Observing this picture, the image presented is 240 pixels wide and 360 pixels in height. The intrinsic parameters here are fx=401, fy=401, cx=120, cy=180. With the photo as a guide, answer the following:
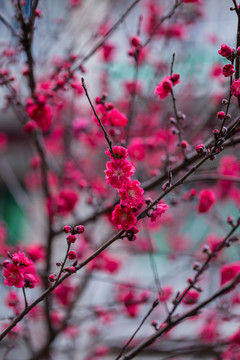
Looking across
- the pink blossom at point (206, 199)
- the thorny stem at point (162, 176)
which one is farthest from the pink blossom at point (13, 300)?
the pink blossom at point (206, 199)

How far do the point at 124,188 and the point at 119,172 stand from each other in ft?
0.17

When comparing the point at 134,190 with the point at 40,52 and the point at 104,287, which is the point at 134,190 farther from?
the point at 104,287

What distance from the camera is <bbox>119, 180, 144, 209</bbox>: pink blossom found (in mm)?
1156

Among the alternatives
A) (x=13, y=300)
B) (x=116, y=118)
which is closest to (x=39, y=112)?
(x=116, y=118)

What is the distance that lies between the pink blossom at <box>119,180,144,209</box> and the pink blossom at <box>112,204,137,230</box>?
0.08 feet

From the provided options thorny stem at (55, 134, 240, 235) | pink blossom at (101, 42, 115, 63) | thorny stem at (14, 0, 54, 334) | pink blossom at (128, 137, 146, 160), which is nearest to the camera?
thorny stem at (55, 134, 240, 235)

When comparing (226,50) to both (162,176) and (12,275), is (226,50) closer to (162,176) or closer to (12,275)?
(162,176)

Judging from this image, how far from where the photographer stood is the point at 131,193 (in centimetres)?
116

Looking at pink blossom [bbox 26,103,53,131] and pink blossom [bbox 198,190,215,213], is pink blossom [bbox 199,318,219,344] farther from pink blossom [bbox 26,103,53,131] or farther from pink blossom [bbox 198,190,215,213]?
pink blossom [bbox 26,103,53,131]

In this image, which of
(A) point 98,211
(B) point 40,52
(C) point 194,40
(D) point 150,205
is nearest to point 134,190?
(D) point 150,205

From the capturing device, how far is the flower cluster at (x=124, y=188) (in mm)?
1159

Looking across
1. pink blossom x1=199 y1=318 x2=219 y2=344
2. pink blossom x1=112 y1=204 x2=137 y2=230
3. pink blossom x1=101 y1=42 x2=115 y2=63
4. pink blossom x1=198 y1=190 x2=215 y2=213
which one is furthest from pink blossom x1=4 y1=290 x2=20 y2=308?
pink blossom x1=101 y1=42 x2=115 y2=63

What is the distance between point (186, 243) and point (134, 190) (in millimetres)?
4482

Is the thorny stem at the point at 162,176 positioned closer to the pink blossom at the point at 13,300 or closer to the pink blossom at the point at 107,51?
the pink blossom at the point at 13,300
